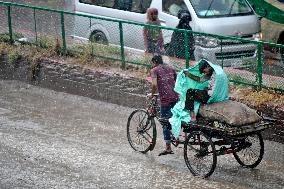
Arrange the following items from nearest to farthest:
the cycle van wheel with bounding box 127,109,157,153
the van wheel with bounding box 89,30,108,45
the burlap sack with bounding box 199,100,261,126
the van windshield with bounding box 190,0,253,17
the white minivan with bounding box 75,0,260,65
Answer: the burlap sack with bounding box 199,100,261,126 < the cycle van wheel with bounding box 127,109,157,153 < the white minivan with bounding box 75,0,260,65 < the van wheel with bounding box 89,30,108,45 < the van windshield with bounding box 190,0,253,17

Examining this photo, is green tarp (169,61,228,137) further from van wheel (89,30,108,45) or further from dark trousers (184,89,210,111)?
van wheel (89,30,108,45)

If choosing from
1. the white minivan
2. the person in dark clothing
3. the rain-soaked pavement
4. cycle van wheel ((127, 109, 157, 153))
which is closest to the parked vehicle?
the white minivan

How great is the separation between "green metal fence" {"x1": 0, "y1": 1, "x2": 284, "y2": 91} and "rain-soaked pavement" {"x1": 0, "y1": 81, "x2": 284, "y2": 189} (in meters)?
1.15

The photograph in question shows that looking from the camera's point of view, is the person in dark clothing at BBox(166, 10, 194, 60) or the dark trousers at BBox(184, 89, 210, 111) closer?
the dark trousers at BBox(184, 89, 210, 111)

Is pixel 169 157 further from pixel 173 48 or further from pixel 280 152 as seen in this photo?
pixel 173 48

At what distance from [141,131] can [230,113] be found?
1.91 m

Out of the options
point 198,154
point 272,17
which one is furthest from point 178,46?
point 272,17

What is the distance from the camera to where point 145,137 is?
10062mm

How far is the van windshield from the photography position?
1374 centimetres

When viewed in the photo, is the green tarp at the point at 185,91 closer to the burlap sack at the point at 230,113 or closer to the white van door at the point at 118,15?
the burlap sack at the point at 230,113

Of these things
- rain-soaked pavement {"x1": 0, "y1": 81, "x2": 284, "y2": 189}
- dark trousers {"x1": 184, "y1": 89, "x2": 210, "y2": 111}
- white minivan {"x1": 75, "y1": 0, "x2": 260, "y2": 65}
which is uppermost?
white minivan {"x1": 75, "y1": 0, "x2": 260, "y2": 65}

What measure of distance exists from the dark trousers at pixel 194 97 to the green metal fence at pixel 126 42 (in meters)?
2.00

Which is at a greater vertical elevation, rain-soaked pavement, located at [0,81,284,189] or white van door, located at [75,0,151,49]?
white van door, located at [75,0,151,49]

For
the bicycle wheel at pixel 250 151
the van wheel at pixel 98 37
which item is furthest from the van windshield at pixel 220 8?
the bicycle wheel at pixel 250 151
